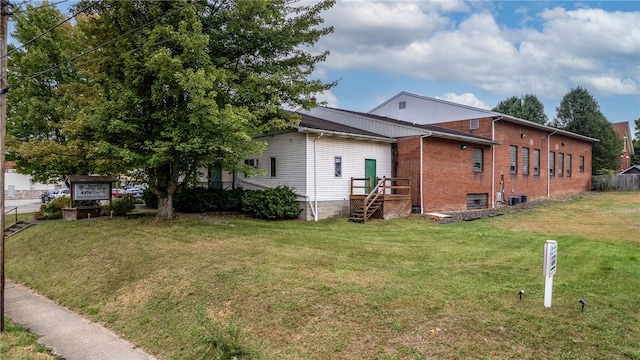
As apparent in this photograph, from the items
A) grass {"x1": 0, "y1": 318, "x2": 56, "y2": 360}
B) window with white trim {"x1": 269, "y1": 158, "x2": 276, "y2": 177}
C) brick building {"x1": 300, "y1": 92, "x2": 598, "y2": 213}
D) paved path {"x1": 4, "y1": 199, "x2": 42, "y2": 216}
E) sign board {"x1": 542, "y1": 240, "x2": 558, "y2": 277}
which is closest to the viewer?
sign board {"x1": 542, "y1": 240, "x2": 558, "y2": 277}

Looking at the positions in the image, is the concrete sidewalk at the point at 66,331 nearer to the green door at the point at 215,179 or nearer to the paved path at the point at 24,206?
the green door at the point at 215,179

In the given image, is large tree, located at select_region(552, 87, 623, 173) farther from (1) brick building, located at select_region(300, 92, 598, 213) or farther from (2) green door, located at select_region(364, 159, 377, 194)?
(2) green door, located at select_region(364, 159, 377, 194)

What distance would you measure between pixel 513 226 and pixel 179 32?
1340 centimetres

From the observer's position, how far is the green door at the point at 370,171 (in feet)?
59.5

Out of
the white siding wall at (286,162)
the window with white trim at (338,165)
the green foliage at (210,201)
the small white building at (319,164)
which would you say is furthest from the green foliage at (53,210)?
the window with white trim at (338,165)

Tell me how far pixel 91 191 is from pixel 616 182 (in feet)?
→ 141

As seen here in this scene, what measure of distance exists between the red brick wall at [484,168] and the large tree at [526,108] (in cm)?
1411

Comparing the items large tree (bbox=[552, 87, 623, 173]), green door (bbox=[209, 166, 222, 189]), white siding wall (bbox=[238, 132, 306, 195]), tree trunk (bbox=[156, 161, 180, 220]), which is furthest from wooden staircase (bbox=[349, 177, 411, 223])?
large tree (bbox=[552, 87, 623, 173])

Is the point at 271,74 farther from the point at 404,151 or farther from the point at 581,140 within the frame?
the point at 581,140

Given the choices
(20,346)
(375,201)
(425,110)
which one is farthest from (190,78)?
(425,110)

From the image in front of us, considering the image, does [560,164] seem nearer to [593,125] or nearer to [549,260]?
[593,125]

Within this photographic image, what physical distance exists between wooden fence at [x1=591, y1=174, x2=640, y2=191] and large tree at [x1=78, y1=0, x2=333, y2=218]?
3543 centimetres

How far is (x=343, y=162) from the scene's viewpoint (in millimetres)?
17109

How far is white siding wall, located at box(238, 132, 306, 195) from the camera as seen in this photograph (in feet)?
52.5
